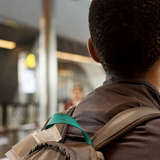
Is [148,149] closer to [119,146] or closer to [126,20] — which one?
[119,146]

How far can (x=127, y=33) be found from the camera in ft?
1.78

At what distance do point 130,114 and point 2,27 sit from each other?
84.9 inches

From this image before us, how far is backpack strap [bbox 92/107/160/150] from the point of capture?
0.48 m

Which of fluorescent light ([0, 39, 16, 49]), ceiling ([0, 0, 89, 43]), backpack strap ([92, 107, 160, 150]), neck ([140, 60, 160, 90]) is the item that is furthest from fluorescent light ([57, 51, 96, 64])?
backpack strap ([92, 107, 160, 150])

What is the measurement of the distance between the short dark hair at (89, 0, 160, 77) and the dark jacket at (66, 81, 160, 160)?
4 centimetres

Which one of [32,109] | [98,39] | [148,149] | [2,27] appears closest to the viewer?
[148,149]

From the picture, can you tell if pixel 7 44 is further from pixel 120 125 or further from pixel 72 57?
pixel 120 125

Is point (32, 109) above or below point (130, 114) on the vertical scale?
below

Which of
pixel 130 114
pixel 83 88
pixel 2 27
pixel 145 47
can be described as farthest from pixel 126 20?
pixel 83 88

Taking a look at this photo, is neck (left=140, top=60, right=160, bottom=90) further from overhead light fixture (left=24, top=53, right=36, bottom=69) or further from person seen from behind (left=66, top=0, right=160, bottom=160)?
overhead light fixture (left=24, top=53, right=36, bottom=69)

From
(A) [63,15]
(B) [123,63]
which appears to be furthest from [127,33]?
(A) [63,15]

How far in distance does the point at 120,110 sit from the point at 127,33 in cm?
15

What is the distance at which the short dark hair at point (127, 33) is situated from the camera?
1.75 ft

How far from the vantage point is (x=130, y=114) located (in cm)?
49
